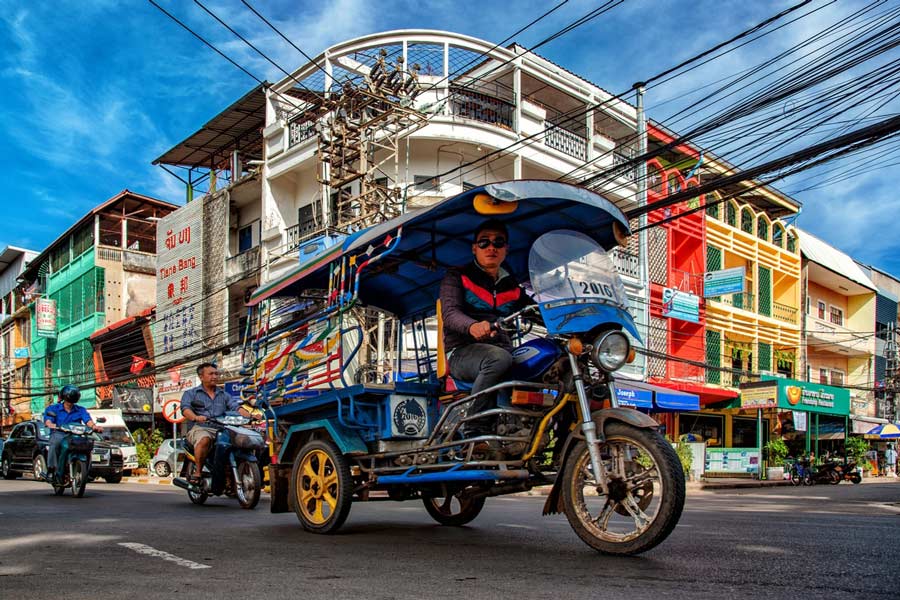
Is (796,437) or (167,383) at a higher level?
(167,383)

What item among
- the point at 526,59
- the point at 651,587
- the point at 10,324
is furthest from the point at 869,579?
the point at 10,324

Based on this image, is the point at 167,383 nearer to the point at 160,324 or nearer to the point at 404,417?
the point at 160,324

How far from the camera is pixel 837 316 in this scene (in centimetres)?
4116

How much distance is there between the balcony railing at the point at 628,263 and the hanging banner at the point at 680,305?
5.80 feet

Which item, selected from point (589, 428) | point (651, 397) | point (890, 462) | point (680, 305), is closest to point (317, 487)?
point (589, 428)

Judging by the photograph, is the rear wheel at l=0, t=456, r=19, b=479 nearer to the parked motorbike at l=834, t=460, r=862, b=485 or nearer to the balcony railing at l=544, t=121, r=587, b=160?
the balcony railing at l=544, t=121, r=587, b=160

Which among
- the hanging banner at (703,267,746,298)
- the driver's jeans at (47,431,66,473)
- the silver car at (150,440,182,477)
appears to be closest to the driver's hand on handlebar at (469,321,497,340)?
the driver's jeans at (47,431,66,473)

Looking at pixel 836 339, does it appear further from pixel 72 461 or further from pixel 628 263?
pixel 72 461

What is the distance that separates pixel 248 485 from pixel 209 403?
1.32 m

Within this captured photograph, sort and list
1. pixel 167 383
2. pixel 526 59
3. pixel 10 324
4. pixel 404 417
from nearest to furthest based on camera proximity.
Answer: pixel 404 417
pixel 526 59
pixel 167 383
pixel 10 324

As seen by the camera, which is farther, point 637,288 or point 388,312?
point 637,288

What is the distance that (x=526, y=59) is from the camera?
23922mm

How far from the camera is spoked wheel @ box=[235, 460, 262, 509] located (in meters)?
9.76

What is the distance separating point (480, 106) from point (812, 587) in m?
21.9
